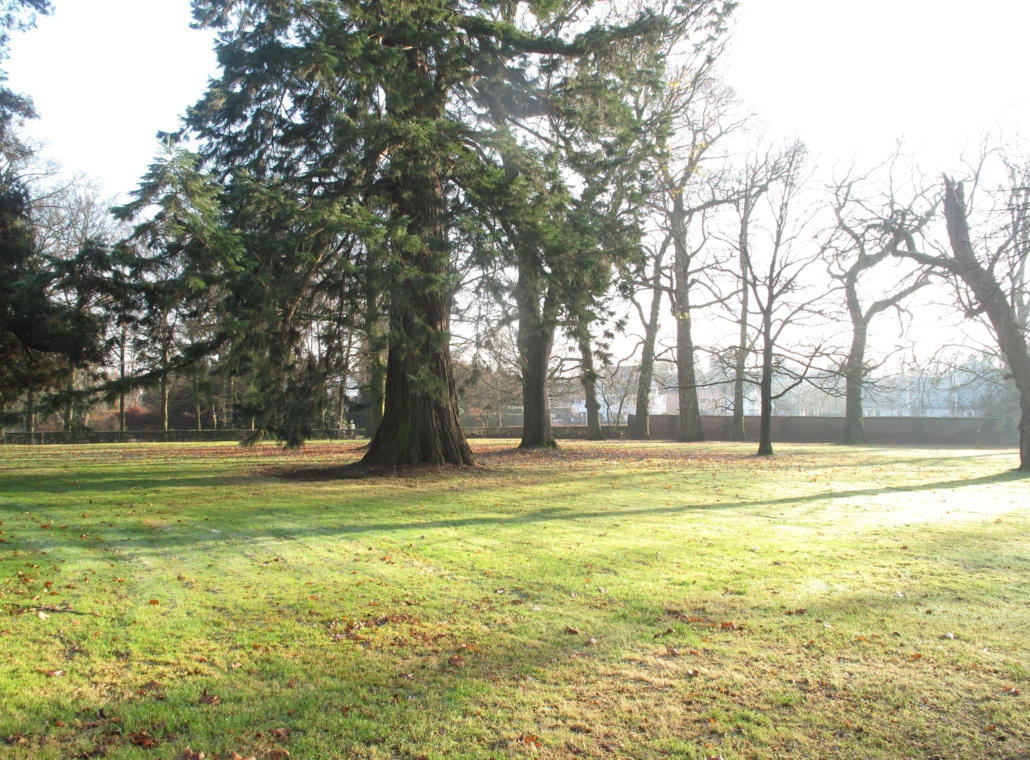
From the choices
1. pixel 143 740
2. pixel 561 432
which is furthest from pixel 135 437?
pixel 143 740

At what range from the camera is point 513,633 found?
4.89m

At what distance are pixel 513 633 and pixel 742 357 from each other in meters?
22.4

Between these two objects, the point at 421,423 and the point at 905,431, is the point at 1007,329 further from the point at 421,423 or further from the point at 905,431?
the point at 905,431

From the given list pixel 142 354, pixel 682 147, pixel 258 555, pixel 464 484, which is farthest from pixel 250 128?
pixel 682 147

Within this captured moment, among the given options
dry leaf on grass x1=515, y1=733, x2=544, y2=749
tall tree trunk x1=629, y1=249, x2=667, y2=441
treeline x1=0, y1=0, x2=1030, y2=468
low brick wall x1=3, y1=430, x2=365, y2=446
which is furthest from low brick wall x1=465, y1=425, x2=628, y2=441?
dry leaf on grass x1=515, y1=733, x2=544, y2=749

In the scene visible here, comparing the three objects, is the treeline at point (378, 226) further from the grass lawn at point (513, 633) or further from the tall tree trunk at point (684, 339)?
the tall tree trunk at point (684, 339)

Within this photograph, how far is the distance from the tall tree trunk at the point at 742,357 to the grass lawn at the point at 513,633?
531 inches

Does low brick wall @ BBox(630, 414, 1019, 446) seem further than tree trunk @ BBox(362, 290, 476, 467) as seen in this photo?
Yes

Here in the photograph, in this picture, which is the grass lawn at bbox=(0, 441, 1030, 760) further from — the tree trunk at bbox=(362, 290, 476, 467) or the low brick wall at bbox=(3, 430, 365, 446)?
the low brick wall at bbox=(3, 430, 365, 446)

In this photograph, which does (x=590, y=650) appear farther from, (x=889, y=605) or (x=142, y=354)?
(x=142, y=354)

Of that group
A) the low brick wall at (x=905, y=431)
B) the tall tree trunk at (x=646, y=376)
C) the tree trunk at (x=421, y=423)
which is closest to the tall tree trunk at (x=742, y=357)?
the low brick wall at (x=905, y=431)

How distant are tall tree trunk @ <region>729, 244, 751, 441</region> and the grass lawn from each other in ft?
44.3

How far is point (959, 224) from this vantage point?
55.9ft

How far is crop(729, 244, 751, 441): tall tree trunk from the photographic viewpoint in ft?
78.9
